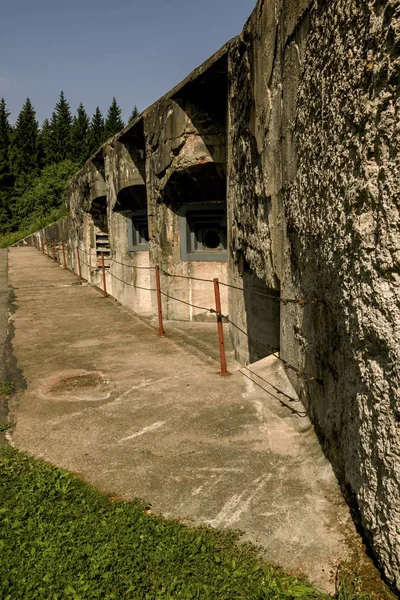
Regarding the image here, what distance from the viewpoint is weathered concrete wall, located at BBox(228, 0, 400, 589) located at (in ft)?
6.28

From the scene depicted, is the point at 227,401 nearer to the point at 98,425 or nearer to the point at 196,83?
the point at 98,425

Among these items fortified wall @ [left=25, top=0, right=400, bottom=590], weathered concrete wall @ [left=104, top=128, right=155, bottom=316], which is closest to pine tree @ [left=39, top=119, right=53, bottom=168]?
weathered concrete wall @ [left=104, top=128, right=155, bottom=316]

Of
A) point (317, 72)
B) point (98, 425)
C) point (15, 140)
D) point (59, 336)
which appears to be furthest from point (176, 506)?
point (15, 140)

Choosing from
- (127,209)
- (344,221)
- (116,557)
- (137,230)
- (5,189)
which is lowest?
(116,557)

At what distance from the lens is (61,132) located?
193 feet

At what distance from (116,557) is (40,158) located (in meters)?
60.7

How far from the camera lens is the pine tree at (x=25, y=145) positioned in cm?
5284

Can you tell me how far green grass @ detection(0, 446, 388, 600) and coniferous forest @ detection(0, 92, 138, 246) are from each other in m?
37.5

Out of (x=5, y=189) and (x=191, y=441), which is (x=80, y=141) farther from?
(x=191, y=441)

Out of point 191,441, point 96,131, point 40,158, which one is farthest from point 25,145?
point 191,441

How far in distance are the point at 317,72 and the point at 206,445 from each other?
241 cm

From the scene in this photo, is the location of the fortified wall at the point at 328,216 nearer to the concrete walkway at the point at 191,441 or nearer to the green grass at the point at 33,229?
the concrete walkway at the point at 191,441

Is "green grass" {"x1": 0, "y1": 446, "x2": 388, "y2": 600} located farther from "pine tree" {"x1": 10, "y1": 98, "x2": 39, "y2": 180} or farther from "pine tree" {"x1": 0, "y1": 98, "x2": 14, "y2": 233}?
"pine tree" {"x1": 10, "y1": 98, "x2": 39, "y2": 180}

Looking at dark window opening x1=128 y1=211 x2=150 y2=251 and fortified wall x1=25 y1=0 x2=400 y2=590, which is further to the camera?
dark window opening x1=128 y1=211 x2=150 y2=251
